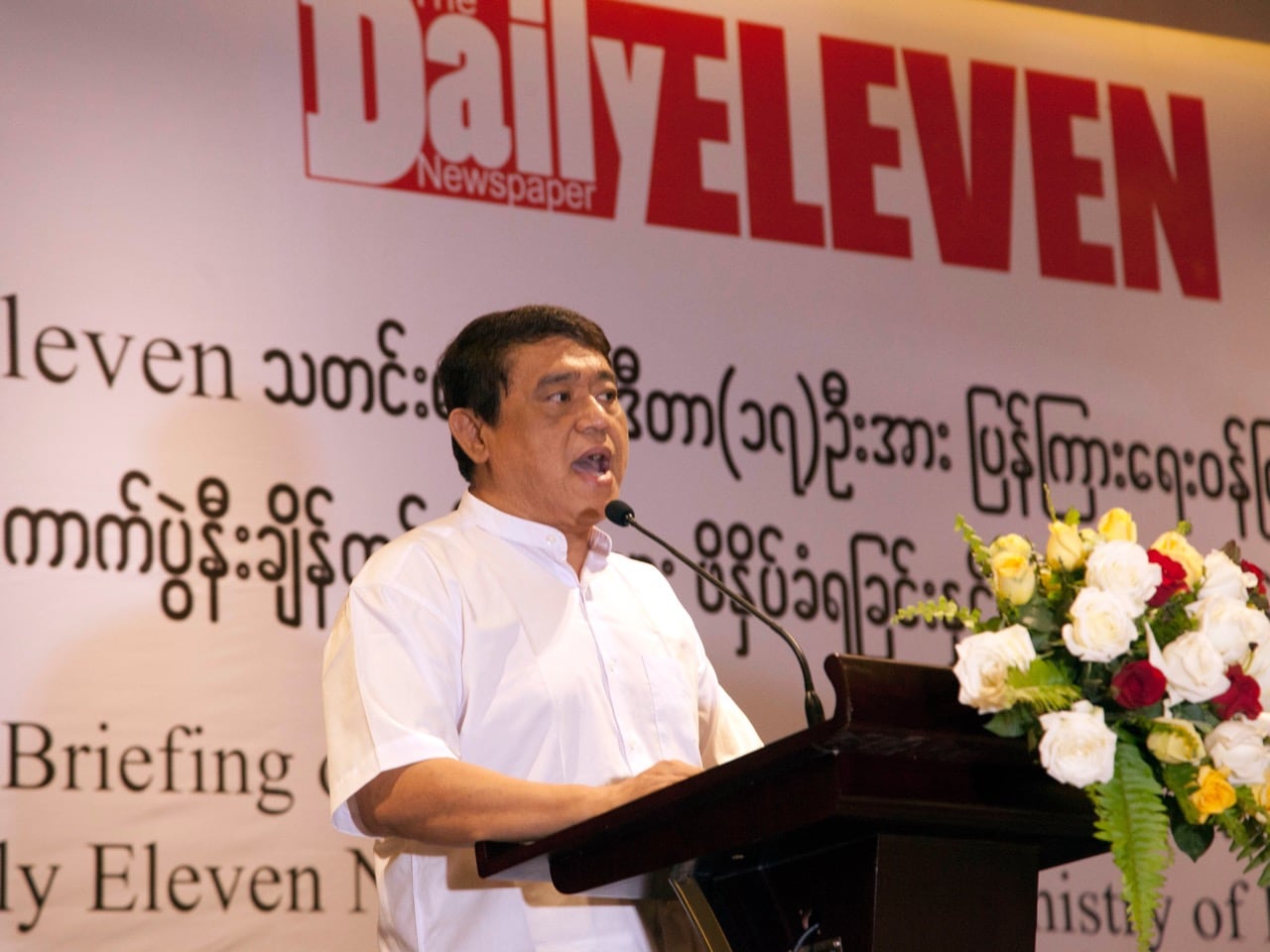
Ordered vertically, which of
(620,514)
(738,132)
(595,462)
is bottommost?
(620,514)

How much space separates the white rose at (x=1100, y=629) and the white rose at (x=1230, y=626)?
0.31 feet

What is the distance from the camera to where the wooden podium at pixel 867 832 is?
187 centimetres

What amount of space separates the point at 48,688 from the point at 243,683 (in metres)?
0.38

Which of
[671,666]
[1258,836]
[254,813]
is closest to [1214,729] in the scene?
[1258,836]

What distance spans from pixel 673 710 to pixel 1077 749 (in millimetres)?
940

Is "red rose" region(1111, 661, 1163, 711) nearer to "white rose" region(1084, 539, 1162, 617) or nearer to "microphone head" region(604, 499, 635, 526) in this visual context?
"white rose" region(1084, 539, 1162, 617)

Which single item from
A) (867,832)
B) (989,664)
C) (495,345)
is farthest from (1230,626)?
(495,345)

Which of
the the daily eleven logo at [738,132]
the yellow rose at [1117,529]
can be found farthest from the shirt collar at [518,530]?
the the daily eleven logo at [738,132]

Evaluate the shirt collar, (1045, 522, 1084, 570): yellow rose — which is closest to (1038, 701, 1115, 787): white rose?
(1045, 522, 1084, 570): yellow rose

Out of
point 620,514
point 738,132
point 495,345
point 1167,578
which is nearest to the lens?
point 1167,578

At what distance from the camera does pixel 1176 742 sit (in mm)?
1982

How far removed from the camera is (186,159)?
3.91 meters

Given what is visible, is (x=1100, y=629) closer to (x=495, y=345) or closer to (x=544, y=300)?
(x=495, y=345)

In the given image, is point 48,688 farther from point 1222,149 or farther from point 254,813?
point 1222,149
